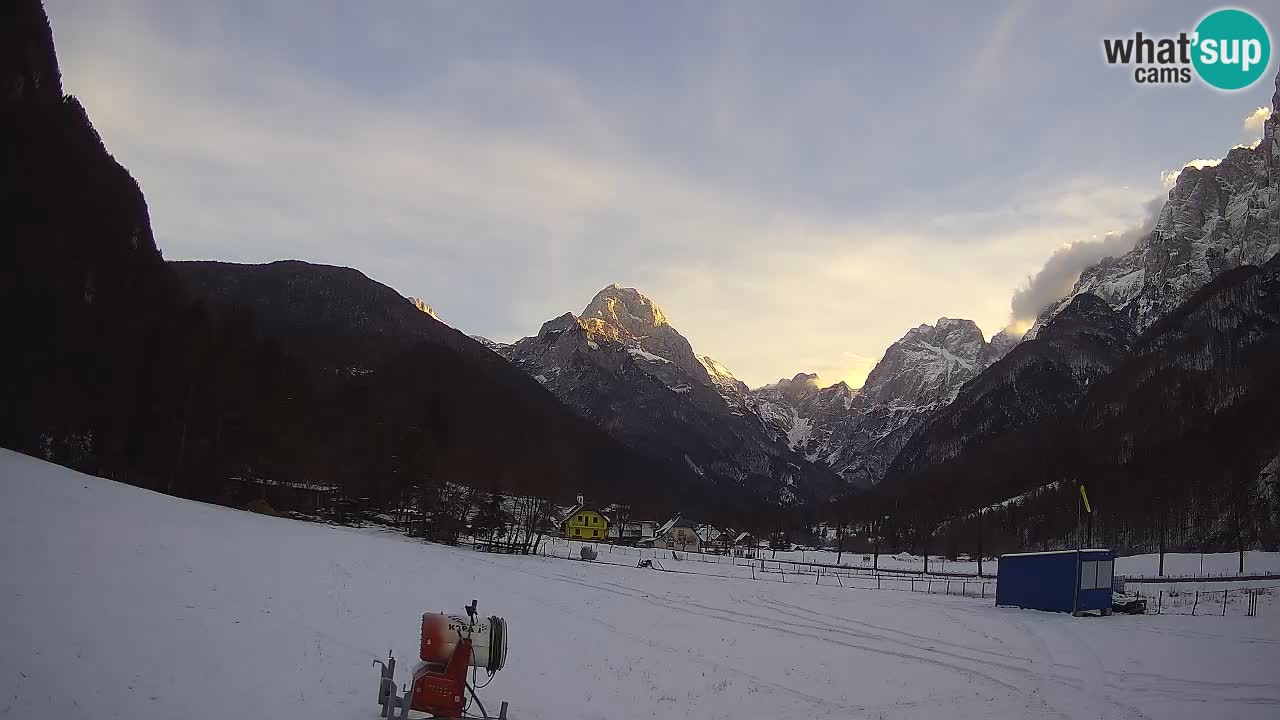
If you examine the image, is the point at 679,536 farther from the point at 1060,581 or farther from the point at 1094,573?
the point at 1094,573

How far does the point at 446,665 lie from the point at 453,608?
45.7 ft

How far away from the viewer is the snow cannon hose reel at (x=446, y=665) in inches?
496

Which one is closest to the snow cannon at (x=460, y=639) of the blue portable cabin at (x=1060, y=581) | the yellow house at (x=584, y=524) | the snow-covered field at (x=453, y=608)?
the snow-covered field at (x=453, y=608)

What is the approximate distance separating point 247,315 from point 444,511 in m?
24.8

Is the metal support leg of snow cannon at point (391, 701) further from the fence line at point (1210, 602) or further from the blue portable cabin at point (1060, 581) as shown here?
the fence line at point (1210, 602)

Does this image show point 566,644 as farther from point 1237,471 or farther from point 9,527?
point 1237,471

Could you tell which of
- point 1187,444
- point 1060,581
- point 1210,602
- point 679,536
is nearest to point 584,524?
point 679,536

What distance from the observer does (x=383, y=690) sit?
1281 cm

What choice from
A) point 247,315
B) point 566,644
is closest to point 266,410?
point 247,315

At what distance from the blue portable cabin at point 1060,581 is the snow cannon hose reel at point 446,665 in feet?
126

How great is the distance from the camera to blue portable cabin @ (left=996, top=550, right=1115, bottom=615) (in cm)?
4181

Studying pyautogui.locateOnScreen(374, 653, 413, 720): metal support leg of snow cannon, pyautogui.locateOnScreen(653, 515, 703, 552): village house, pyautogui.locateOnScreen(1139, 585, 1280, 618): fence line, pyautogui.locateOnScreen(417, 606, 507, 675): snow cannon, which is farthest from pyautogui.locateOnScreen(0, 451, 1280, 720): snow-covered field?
pyautogui.locateOnScreen(653, 515, 703, 552): village house

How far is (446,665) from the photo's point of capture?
13047 millimetres

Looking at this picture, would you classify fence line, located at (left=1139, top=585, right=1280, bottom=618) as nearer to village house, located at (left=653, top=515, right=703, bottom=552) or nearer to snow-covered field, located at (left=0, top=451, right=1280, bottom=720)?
snow-covered field, located at (left=0, top=451, right=1280, bottom=720)
